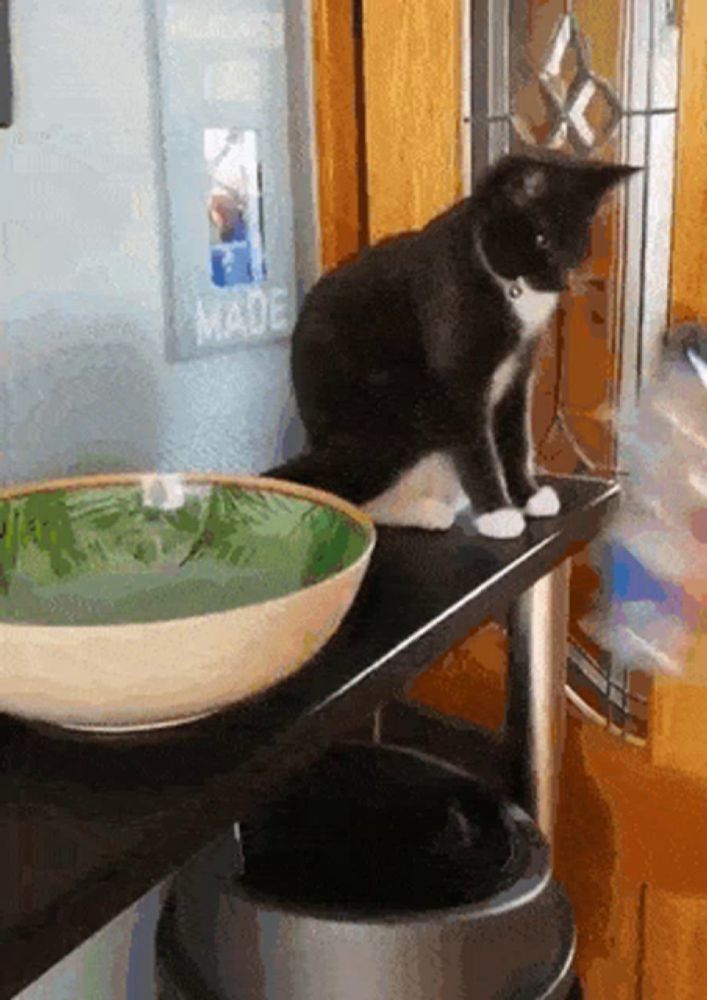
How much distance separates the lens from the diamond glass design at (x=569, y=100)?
1.14m

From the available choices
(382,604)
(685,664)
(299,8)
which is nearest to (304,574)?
(382,604)

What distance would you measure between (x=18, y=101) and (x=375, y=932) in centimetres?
68

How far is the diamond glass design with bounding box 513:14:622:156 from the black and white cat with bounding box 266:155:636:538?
27 centimetres

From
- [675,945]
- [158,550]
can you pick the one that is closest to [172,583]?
[158,550]

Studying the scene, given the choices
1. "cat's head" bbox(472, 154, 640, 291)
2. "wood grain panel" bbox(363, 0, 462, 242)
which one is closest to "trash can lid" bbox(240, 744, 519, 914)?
"cat's head" bbox(472, 154, 640, 291)

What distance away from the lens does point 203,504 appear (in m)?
0.85

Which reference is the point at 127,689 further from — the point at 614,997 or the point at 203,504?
the point at 614,997

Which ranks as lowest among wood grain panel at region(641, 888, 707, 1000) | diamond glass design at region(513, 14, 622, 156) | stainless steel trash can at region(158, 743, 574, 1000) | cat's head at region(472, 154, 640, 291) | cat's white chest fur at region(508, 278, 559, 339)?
wood grain panel at region(641, 888, 707, 1000)

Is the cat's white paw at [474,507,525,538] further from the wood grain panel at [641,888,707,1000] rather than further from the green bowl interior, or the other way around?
the wood grain panel at [641,888,707,1000]

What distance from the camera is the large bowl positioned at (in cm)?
59

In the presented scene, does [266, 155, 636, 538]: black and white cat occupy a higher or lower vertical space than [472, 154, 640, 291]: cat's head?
lower

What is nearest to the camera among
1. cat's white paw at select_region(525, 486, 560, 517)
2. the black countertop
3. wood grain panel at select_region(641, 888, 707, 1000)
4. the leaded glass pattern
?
the black countertop

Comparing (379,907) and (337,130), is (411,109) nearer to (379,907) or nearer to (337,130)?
(337,130)

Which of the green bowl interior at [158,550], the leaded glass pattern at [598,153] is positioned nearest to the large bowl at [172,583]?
the green bowl interior at [158,550]
